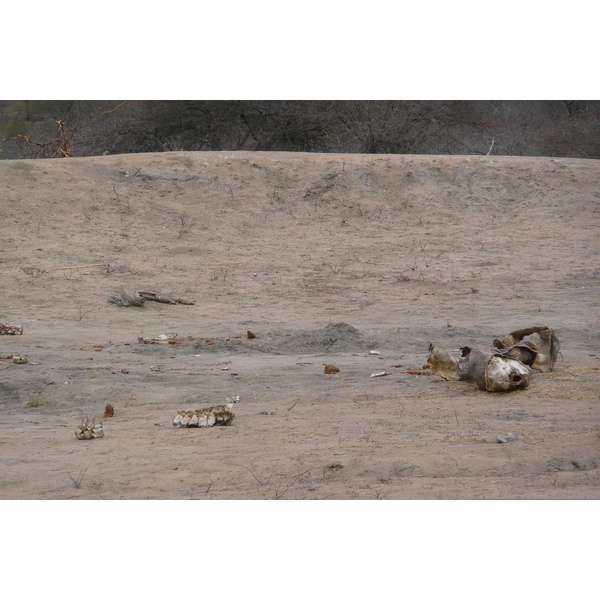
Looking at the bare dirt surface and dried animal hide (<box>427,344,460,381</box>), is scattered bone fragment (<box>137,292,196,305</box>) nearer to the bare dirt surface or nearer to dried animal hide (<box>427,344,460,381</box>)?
the bare dirt surface

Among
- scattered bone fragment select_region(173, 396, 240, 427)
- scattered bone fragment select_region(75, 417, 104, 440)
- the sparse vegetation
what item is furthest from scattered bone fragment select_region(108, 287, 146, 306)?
the sparse vegetation

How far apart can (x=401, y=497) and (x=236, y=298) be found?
6.42 metres

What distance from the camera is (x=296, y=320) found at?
7.67 metres

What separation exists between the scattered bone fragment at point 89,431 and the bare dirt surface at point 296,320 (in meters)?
0.04

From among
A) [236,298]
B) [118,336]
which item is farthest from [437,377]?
[236,298]

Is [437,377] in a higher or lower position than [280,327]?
lower

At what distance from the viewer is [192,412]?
4.00m

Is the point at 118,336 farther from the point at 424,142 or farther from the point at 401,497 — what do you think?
the point at 424,142

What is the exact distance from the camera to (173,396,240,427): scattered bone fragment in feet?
12.9

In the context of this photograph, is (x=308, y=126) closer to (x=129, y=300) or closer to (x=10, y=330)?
(x=129, y=300)

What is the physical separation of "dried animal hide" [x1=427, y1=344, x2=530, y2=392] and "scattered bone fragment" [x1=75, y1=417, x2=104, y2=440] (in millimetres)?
2282

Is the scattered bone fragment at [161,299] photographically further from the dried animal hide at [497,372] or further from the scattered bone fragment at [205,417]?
the dried animal hide at [497,372]

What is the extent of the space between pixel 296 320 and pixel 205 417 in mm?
3772

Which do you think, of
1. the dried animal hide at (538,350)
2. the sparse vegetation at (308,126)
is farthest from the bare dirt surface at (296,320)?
the sparse vegetation at (308,126)
